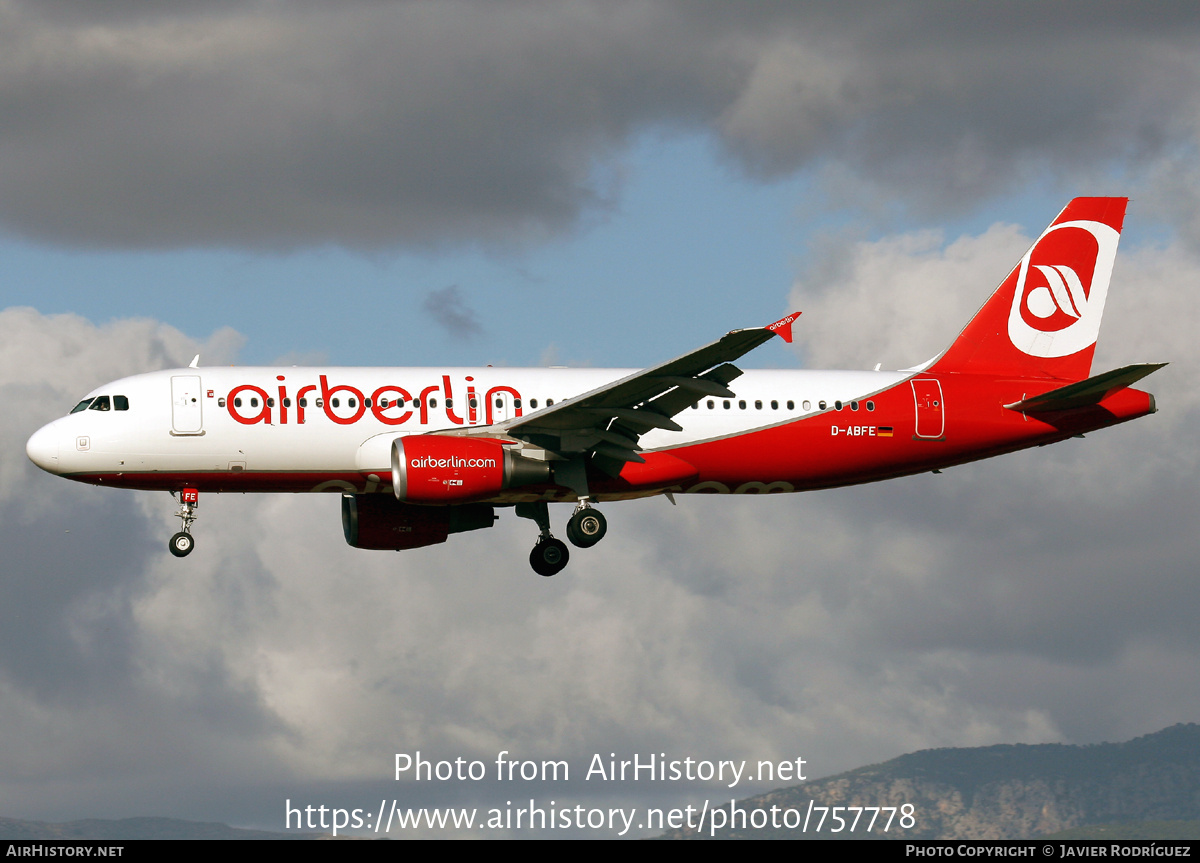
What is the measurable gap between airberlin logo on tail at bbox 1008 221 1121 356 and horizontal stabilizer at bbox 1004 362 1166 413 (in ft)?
8.90

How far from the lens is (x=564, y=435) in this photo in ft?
128

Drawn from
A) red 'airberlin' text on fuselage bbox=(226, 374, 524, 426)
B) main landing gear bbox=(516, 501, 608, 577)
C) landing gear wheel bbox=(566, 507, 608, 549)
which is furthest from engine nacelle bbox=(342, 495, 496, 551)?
red 'airberlin' text on fuselage bbox=(226, 374, 524, 426)

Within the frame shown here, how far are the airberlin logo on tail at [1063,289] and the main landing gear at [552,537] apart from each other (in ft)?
47.1

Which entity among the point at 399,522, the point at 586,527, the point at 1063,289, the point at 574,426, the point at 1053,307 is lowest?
the point at 586,527

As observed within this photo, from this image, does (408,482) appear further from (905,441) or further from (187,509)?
(905,441)

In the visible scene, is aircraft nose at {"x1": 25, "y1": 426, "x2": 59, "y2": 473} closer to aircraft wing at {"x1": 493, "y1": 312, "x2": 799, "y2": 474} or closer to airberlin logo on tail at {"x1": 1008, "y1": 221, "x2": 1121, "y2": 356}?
aircraft wing at {"x1": 493, "y1": 312, "x2": 799, "y2": 474}

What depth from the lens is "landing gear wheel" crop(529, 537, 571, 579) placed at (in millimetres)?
42969

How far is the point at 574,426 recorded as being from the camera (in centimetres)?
3853

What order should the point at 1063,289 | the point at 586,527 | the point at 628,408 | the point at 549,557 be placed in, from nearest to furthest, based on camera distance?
the point at 628,408 < the point at 586,527 < the point at 549,557 < the point at 1063,289

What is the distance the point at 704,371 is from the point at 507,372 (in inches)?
269

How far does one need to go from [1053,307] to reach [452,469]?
1985cm

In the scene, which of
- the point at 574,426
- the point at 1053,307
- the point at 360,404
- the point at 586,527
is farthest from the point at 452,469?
the point at 1053,307

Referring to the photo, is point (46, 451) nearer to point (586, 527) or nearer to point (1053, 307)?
point (586, 527)
